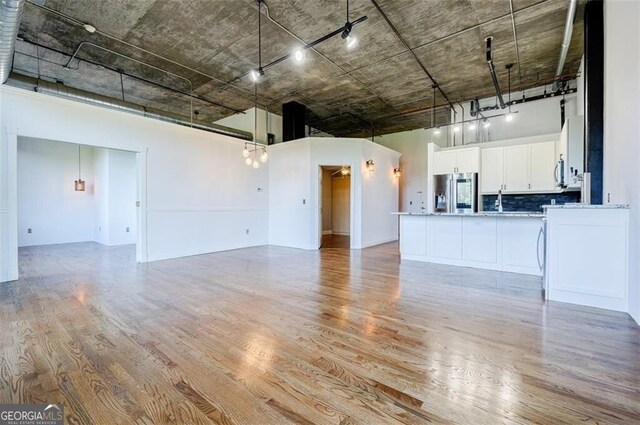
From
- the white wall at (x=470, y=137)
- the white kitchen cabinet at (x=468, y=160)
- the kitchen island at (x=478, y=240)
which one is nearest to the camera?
the kitchen island at (x=478, y=240)

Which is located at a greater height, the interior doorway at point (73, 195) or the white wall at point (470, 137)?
the white wall at point (470, 137)

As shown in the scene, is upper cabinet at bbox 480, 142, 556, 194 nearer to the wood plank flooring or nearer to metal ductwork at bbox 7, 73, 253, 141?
the wood plank flooring

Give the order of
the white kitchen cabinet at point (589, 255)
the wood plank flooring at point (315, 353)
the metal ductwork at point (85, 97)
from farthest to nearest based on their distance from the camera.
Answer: the metal ductwork at point (85, 97) → the white kitchen cabinet at point (589, 255) → the wood plank flooring at point (315, 353)

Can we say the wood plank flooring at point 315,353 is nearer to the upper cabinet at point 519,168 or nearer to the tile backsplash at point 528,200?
the upper cabinet at point 519,168

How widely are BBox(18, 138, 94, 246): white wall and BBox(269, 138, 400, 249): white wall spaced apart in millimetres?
5566

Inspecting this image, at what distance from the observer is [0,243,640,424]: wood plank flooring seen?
4.92 ft

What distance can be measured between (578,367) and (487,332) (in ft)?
1.97

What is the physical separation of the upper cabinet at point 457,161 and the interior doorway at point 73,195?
7.93 meters

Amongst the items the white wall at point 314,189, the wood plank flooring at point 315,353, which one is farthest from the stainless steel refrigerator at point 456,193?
the wood plank flooring at point 315,353

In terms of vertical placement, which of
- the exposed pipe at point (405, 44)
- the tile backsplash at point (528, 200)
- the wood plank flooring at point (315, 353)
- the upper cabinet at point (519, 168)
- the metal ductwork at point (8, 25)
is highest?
the exposed pipe at point (405, 44)

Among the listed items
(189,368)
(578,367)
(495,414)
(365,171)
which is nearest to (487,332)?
(578,367)

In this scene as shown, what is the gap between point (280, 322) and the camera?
8.59 feet

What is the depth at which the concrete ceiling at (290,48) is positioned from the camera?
13.0 feet

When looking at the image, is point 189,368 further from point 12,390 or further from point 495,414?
point 495,414
